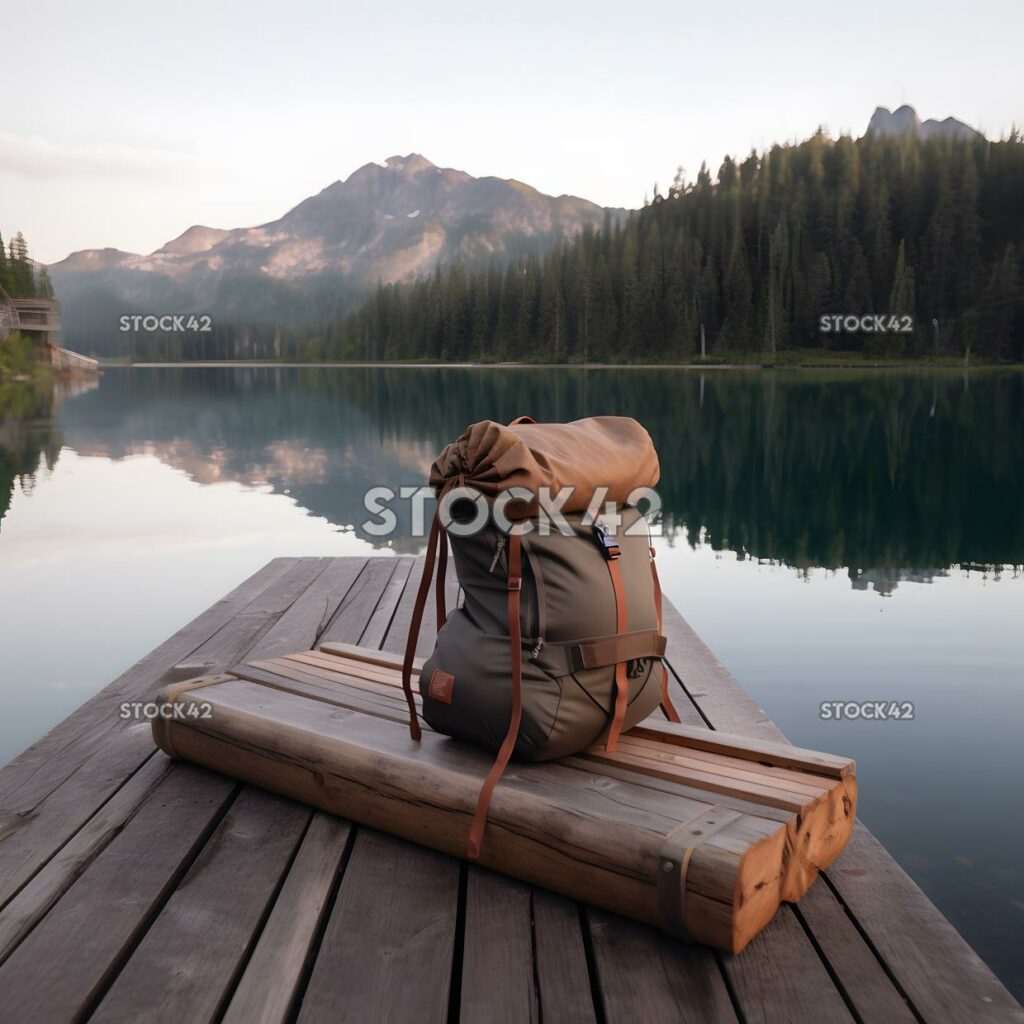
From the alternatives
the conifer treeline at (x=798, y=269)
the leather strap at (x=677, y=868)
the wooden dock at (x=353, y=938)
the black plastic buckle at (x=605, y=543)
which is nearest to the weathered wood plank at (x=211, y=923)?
the wooden dock at (x=353, y=938)

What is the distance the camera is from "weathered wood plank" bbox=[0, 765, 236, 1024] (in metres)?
2.07

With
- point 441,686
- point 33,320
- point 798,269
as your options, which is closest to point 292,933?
Result: point 441,686

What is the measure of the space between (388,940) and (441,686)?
0.70 m

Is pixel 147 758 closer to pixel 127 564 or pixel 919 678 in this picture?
pixel 919 678

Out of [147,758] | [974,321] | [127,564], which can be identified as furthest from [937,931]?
[974,321]

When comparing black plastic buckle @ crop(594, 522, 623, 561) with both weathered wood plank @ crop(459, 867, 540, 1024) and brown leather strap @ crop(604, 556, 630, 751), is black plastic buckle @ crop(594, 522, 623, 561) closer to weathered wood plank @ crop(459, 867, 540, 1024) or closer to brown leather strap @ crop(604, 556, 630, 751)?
brown leather strap @ crop(604, 556, 630, 751)

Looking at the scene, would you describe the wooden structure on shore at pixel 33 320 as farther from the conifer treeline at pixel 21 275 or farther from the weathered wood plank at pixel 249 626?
the weathered wood plank at pixel 249 626

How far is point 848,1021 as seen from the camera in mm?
1968

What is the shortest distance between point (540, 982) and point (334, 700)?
1.43m

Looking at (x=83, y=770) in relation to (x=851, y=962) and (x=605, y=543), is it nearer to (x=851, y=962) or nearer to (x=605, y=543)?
(x=605, y=543)

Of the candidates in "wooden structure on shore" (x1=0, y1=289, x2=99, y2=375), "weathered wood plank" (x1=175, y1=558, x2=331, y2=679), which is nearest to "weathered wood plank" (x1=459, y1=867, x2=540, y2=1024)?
"weathered wood plank" (x1=175, y1=558, x2=331, y2=679)

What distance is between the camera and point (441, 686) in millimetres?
2734

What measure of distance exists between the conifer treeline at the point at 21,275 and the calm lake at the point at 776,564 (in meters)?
42.0

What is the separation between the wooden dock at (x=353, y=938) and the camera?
204cm
